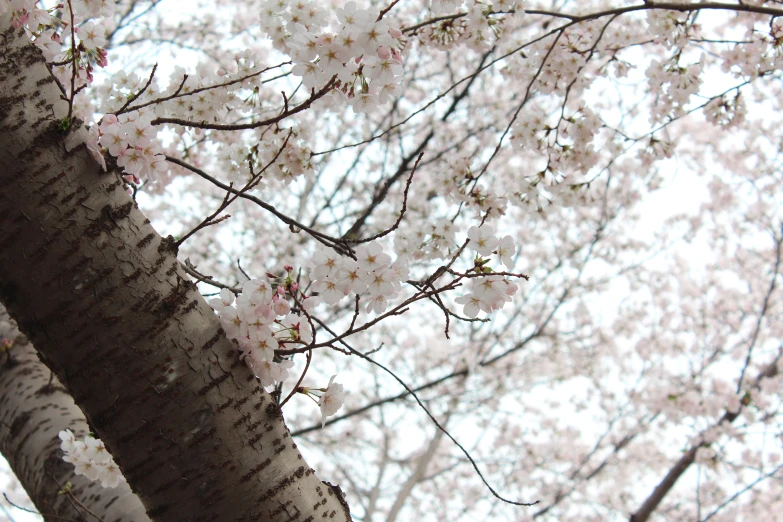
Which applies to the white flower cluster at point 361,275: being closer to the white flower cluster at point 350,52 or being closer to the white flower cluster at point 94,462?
the white flower cluster at point 350,52

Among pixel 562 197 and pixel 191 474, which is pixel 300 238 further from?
pixel 191 474

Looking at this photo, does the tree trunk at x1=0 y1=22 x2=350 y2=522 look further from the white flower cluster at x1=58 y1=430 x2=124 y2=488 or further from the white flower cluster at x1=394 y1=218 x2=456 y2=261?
the white flower cluster at x1=394 y1=218 x2=456 y2=261

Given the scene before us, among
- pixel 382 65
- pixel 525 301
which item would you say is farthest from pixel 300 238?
pixel 382 65

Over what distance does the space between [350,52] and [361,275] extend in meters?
0.55

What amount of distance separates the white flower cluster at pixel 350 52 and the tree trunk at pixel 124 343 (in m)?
0.59

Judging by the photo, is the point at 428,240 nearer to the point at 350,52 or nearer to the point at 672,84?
the point at 350,52

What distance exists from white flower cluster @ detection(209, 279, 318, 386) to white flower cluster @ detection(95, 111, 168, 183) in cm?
40

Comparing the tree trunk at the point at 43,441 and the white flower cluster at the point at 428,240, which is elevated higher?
the white flower cluster at the point at 428,240

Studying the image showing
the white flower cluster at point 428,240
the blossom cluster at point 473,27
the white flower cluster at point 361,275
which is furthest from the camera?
the blossom cluster at point 473,27

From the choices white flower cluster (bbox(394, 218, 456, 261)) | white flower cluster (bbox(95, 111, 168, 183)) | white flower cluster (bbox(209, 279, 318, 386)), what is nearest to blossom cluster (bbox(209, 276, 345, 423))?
white flower cluster (bbox(209, 279, 318, 386))

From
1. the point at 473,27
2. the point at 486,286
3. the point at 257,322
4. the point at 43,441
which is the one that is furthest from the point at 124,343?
the point at 473,27

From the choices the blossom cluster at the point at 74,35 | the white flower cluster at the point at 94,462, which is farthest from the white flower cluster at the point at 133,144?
the white flower cluster at the point at 94,462

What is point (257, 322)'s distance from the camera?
3.55ft

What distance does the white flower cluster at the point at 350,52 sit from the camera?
4.03 ft
